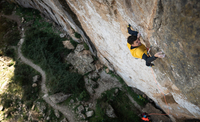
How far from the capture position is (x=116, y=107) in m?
10.8

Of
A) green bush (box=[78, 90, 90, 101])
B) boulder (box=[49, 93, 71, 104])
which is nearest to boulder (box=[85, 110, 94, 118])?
green bush (box=[78, 90, 90, 101])

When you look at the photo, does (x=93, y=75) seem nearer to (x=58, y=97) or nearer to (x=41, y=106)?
(x=58, y=97)

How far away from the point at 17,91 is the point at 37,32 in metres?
6.89

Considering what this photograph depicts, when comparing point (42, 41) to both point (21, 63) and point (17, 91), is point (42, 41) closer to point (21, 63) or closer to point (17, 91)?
point (21, 63)

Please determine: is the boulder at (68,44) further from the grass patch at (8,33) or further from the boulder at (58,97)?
the grass patch at (8,33)

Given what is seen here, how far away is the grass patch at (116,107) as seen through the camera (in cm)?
1002

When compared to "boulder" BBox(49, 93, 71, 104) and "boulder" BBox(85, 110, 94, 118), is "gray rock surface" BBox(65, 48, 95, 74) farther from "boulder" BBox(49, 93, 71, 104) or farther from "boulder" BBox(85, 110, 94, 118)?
"boulder" BBox(85, 110, 94, 118)

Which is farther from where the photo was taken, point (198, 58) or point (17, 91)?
point (17, 91)

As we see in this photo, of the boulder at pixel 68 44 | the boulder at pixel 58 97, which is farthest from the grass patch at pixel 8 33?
the boulder at pixel 58 97

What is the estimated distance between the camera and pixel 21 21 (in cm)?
1589

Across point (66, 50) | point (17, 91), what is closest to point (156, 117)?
point (66, 50)

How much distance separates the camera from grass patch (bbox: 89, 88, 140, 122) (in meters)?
10.0

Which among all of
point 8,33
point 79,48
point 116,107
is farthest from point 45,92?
point 8,33

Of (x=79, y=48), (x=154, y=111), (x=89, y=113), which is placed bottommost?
(x=154, y=111)
